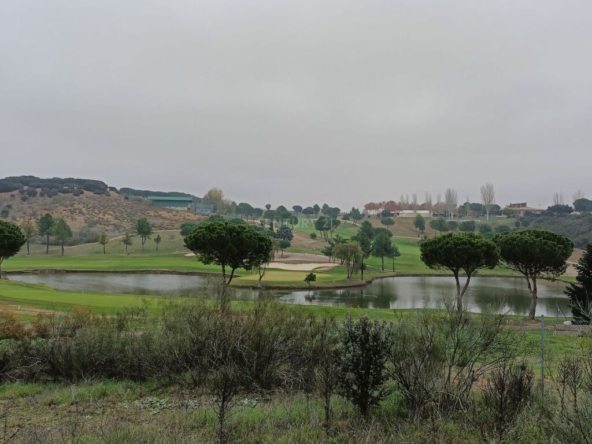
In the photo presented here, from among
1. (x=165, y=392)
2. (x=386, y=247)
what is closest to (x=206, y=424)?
(x=165, y=392)

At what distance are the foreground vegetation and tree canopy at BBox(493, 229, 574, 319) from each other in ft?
36.8

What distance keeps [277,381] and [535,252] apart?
19.3 metres

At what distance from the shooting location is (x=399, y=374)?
7016 mm

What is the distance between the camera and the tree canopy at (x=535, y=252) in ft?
74.1

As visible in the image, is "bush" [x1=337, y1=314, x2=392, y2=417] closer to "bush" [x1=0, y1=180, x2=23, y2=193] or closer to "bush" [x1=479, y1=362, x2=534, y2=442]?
"bush" [x1=479, y1=362, x2=534, y2=442]

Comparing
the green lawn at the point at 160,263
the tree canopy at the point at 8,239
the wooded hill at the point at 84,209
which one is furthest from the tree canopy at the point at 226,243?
the wooded hill at the point at 84,209

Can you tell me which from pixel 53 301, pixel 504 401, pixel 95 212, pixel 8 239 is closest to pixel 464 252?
pixel 504 401

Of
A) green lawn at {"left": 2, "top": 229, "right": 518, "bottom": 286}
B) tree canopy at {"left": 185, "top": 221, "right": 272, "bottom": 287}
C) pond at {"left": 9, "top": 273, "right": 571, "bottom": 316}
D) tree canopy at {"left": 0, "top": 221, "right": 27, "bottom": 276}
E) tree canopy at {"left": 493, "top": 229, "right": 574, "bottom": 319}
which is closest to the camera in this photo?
tree canopy at {"left": 493, "top": 229, "right": 574, "bottom": 319}

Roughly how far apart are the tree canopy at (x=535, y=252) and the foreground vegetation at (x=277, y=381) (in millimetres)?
11218

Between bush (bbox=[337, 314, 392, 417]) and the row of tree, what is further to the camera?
the row of tree

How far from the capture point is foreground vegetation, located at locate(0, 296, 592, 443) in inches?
238

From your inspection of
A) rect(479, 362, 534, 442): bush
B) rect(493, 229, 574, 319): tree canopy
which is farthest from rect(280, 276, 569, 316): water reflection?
rect(479, 362, 534, 442): bush

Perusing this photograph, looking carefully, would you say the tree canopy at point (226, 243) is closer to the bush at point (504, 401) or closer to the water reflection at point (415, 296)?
the water reflection at point (415, 296)

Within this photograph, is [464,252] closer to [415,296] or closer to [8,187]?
[415,296]
